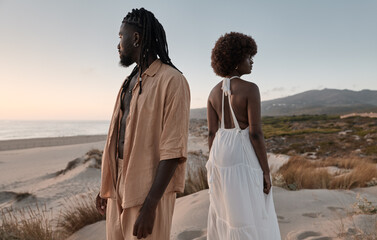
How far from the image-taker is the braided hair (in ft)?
5.30

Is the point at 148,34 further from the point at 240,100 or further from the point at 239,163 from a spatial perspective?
the point at 239,163

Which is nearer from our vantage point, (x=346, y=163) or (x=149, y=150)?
(x=149, y=150)

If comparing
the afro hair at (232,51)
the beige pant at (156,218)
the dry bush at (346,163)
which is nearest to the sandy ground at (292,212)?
the afro hair at (232,51)

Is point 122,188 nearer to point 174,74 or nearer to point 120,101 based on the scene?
point 120,101

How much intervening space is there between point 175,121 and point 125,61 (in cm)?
58

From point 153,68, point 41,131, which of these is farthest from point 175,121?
point 41,131

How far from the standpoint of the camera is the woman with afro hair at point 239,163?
246 centimetres

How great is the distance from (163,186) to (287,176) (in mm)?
5851

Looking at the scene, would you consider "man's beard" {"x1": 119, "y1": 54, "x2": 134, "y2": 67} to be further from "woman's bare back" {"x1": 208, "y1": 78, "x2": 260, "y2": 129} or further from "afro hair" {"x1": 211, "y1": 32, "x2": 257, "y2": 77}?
"afro hair" {"x1": 211, "y1": 32, "x2": 257, "y2": 77}

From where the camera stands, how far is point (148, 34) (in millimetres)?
1615

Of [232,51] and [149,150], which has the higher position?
[232,51]

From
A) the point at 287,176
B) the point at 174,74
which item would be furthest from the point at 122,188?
the point at 287,176

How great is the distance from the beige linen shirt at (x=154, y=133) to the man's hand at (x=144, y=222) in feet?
0.19

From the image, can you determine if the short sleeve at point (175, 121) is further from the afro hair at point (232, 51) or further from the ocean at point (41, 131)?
the ocean at point (41, 131)
